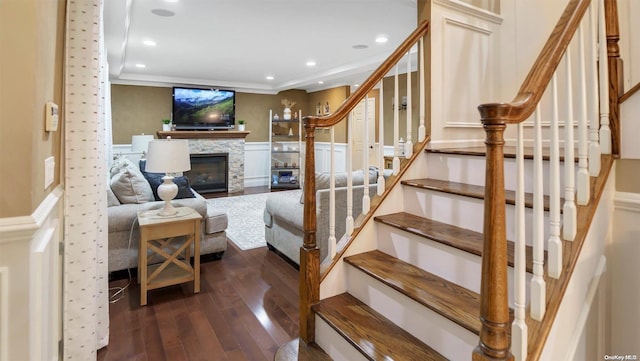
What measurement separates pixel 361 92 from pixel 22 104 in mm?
1527

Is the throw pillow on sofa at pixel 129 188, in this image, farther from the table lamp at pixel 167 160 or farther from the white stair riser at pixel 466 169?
the white stair riser at pixel 466 169

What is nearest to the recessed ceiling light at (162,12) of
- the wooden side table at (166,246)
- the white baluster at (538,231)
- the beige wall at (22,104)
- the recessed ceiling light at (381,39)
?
the wooden side table at (166,246)

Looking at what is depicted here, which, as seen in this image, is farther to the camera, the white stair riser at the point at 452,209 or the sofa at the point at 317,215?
the sofa at the point at 317,215

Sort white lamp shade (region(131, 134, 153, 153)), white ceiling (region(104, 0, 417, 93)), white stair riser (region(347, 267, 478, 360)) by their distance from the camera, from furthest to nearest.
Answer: white lamp shade (region(131, 134, 153, 153)) < white ceiling (region(104, 0, 417, 93)) < white stair riser (region(347, 267, 478, 360))

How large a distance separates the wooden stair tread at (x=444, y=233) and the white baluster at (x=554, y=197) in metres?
0.15

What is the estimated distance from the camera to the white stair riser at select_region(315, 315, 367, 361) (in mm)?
1567

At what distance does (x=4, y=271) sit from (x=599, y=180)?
2270mm

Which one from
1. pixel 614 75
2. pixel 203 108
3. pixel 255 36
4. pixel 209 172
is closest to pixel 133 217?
pixel 255 36

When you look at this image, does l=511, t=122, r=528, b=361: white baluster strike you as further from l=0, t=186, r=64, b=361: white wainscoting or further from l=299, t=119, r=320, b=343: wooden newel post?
l=0, t=186, r=64, b=361: white wainscoting

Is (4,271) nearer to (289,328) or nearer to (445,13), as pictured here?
(289,328)

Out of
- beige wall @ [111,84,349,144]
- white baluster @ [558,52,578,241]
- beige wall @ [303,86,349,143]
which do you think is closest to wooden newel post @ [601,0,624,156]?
white baluster @ [558,52,578,241]

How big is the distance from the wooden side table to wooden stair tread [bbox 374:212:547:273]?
170cm

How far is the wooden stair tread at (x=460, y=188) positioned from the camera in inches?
67.4

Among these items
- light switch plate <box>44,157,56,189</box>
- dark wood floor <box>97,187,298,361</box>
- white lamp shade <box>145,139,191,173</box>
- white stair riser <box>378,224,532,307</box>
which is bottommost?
dark wood floor <box>97,187,298,361</box>
